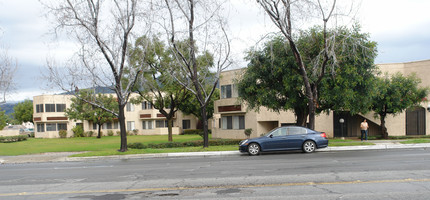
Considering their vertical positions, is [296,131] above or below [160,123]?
above

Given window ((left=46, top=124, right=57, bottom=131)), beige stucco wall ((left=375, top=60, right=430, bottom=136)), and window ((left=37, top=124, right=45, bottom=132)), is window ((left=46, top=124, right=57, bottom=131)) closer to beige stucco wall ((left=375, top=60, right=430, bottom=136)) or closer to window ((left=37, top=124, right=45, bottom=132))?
window ((left=37, top=124, right=45, bottom=132))

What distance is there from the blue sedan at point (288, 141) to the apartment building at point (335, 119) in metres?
10.5

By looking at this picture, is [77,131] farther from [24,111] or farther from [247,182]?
[247,182]

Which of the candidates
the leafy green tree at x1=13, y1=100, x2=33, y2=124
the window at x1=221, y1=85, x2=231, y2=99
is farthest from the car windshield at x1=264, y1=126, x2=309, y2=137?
the leafy green tree at x1=13, y1=100, x2=33, y2=124

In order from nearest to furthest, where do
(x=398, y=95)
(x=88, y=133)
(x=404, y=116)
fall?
(x=398, y=95)
(x=404, y=116)
(x=88, y=133)

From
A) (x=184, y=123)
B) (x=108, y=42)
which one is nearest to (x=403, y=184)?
(x=108, y=42)

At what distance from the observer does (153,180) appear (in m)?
9.73

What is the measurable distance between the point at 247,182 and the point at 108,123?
5306 cm

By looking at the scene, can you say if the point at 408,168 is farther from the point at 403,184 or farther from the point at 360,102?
the point at 360,102

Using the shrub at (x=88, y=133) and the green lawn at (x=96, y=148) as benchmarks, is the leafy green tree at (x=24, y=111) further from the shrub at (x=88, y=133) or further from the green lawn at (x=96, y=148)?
the green lawn at (x=96, y=148)

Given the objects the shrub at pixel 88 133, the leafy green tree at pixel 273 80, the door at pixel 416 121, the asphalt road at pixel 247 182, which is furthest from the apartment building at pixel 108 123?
the asphalt road at pixel 247 182

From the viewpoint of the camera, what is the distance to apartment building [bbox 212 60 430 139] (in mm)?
28203

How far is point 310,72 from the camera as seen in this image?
63.3 feet

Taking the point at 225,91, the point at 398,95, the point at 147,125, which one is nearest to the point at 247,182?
the point at 398,95
